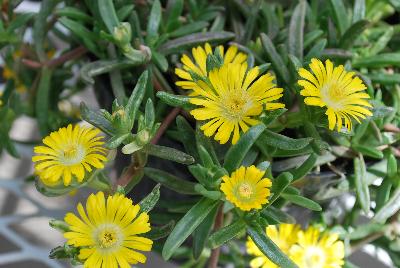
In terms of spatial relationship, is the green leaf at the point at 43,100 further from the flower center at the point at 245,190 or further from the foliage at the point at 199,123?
the flower center at the point at 245,190

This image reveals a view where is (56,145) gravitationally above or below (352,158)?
above

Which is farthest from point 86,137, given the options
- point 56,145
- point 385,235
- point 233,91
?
point 385,235

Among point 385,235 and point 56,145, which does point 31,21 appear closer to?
point 56,145

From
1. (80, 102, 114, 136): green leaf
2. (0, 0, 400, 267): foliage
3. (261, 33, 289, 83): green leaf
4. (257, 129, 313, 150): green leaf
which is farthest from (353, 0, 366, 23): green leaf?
(80, 102, 114, 136): green leaf

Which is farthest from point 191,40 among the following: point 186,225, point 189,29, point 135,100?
point 186,225

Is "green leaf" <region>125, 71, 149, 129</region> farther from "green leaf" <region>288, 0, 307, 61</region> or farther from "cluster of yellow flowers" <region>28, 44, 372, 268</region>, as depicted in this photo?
"green leaf" <region>288, 0, 307, 61</region>
